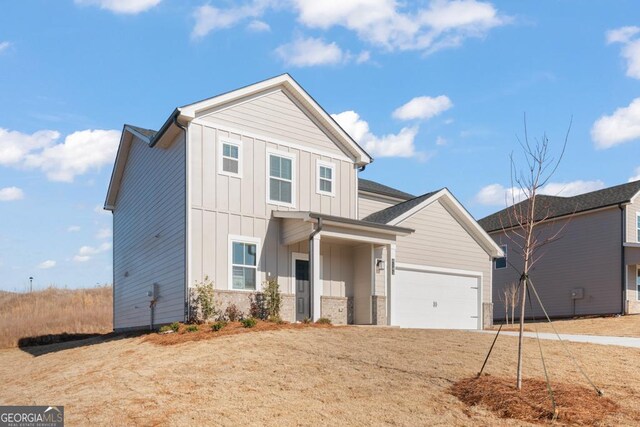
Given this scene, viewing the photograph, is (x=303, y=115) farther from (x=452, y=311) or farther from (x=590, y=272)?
(x=590, y=272)

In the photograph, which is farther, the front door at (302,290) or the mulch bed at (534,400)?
the front door at (302,290)

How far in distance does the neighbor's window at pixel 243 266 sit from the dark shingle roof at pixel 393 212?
4924 millimetres

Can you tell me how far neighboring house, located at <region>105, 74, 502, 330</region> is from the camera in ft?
57.9

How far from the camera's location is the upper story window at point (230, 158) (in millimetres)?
18156

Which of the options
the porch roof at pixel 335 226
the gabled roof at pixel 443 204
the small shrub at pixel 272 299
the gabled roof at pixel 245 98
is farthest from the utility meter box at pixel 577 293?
the small shrub at pixel 272 299

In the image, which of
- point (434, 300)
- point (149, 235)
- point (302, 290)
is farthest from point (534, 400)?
point (149, 235)

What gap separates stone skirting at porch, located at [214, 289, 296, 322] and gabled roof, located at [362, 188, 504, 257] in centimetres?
441

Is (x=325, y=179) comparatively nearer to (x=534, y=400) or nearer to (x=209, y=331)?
(x=209, y=331)

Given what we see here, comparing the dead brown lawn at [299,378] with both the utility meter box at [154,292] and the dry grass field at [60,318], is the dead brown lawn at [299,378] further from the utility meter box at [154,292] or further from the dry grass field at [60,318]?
the dry grass field at [60,318]

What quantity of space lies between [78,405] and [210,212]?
843 centimetres

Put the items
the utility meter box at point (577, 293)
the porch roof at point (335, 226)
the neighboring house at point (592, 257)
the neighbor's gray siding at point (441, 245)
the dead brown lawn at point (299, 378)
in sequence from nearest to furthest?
the dead brown lawn at point (299, 378) → the porch roof at point (335, 226) → the neighbor's gray siding at point (441, 245) → the neighboring house at point (592, 257) → the utility meter box at point (577, 293)

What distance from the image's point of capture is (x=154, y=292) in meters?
19.8

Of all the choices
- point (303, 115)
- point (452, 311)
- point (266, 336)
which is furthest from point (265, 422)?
point (452, 311)

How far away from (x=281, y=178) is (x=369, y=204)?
16.2 ft
